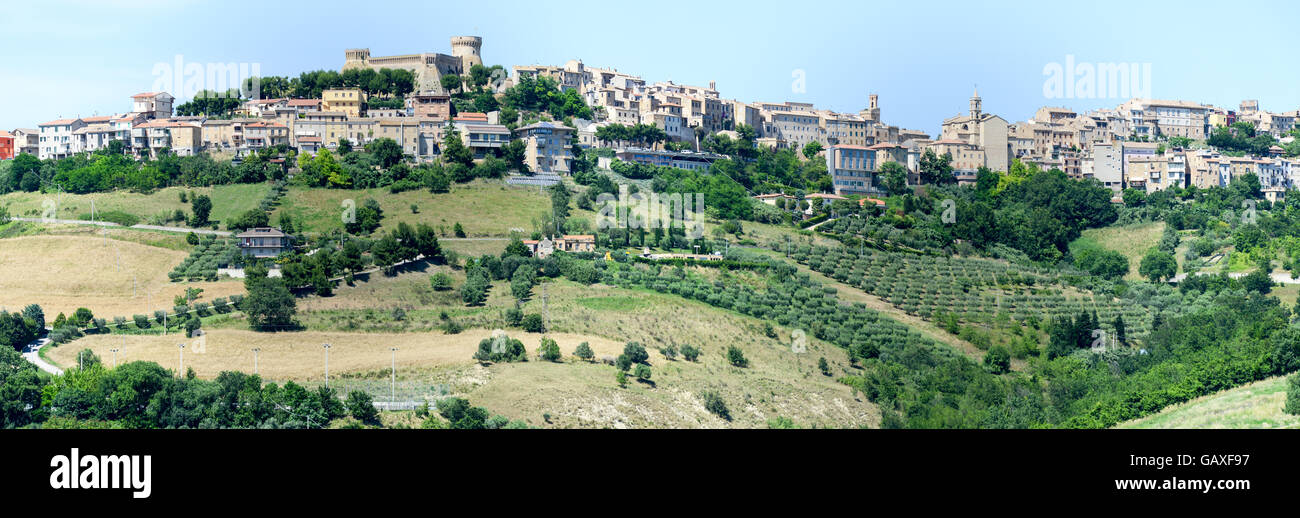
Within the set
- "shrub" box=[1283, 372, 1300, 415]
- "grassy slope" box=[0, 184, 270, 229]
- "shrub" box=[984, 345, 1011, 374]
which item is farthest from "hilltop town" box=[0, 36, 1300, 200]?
"shrub" box=[1283, 372, 1300, 415]

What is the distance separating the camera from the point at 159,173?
64938mm

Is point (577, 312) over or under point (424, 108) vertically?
under

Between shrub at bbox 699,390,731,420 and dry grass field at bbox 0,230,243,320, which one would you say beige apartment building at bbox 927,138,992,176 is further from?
shrub at bbox 699,390,731,420

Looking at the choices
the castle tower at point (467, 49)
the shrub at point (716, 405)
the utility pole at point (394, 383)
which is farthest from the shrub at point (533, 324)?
the castle tower at point (467, 49)

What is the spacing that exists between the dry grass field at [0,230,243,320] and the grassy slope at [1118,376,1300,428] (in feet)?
104

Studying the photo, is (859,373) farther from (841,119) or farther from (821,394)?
(841,119)

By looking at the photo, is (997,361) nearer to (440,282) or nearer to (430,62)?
(440,282)

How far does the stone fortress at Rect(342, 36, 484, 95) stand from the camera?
3137 inches

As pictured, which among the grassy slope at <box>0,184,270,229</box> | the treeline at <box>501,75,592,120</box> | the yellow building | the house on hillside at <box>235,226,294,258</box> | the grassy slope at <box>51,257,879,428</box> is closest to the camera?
the grassy slope at <box>51,257,879,428</box>

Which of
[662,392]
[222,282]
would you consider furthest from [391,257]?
[662,392]

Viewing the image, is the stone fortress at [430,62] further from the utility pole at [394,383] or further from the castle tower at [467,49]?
the utility pole at [394,383]

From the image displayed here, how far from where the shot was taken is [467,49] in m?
84.2

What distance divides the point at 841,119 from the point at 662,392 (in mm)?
52676
